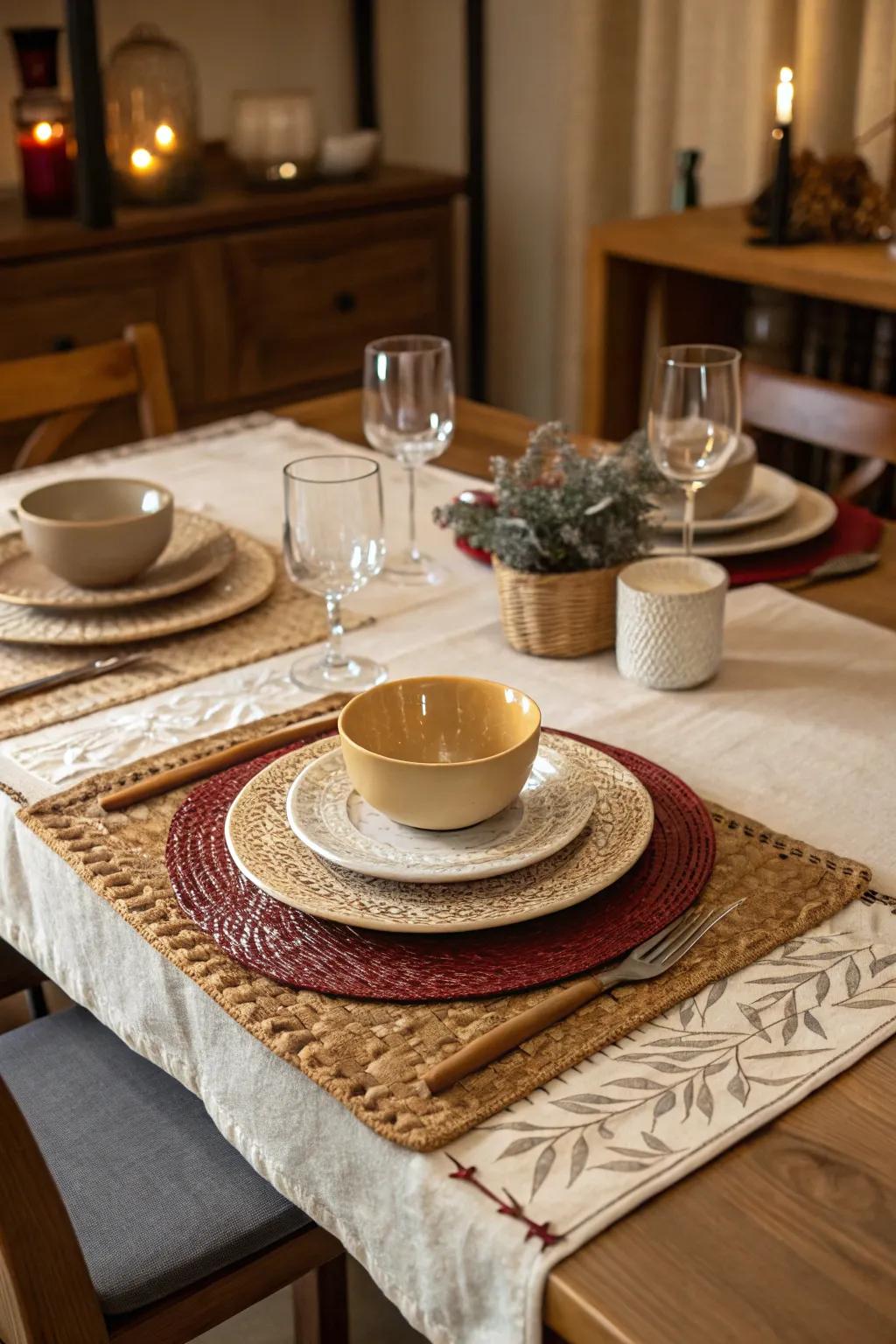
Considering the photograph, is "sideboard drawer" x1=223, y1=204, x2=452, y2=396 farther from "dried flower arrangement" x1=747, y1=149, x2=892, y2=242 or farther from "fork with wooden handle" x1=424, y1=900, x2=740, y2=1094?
A: "fork with wooden handle" x1=424, y1=900, x2=740, y2=1094

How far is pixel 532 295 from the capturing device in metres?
3.55

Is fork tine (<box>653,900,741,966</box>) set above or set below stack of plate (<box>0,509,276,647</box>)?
below

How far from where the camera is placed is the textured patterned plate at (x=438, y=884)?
782mm

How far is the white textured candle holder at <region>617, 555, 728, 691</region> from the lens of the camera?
1082 millimetres

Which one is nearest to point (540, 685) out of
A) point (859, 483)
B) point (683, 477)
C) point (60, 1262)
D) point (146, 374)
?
point (683, 477)

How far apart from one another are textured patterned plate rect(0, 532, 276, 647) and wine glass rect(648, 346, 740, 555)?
366mm

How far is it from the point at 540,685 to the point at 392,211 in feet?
7.09

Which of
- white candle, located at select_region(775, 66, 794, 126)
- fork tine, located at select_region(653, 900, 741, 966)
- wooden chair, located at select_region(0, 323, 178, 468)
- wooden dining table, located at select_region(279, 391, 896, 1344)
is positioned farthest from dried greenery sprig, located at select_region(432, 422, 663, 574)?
white candle, located at select_region(775, 66, 794, 126)

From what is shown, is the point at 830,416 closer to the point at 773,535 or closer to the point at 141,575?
the point at 773,535

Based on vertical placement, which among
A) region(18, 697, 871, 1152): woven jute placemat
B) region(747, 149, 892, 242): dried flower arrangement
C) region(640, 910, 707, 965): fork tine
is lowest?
region(18, 697, 871, 1152): woven jute placemat

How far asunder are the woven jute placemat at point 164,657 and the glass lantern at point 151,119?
1772mm

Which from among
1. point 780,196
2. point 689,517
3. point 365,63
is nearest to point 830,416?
point 689,517

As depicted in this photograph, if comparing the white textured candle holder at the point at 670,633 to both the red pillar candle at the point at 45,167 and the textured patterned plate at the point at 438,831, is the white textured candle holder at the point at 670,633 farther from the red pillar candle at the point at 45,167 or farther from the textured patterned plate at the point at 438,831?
the red pillar candle at the point at 45,167

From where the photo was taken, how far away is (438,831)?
0.86m
